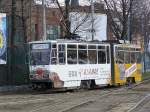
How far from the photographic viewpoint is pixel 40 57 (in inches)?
1203

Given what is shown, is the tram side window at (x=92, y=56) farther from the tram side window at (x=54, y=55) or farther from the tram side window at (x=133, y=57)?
the tram side window at (x=133, y=57)

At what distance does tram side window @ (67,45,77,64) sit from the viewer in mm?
30906

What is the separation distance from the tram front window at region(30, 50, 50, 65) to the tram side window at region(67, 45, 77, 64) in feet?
4.64

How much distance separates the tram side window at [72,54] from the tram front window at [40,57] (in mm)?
1414

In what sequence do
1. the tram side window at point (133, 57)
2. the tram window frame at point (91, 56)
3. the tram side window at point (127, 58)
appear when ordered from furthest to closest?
1. the tram side window at point (133, 57)
2. the tram side window at point (127, 58)
3. the tram window frame at point (91, 56)

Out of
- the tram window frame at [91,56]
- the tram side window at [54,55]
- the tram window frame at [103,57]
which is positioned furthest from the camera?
the tram window frame at [103,57]

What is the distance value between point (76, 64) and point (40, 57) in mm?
2464

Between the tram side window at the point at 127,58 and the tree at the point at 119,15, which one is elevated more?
the tree at the point at 119,15

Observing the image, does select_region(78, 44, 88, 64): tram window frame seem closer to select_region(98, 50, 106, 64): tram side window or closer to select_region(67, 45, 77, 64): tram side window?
select_region(67, 45, 77, 64): tram side window

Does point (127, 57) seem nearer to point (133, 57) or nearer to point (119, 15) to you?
point (133, 57)

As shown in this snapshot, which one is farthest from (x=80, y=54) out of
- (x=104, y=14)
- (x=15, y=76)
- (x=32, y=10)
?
(x=104, y=14)

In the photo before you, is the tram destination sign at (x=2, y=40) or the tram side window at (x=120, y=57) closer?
the tram destination sign at (x=2, y=40)

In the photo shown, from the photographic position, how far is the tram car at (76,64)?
3008 centimetres

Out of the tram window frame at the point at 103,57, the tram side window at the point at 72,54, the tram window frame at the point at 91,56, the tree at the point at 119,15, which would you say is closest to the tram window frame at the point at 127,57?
the tram window frame at the point at 103,57
